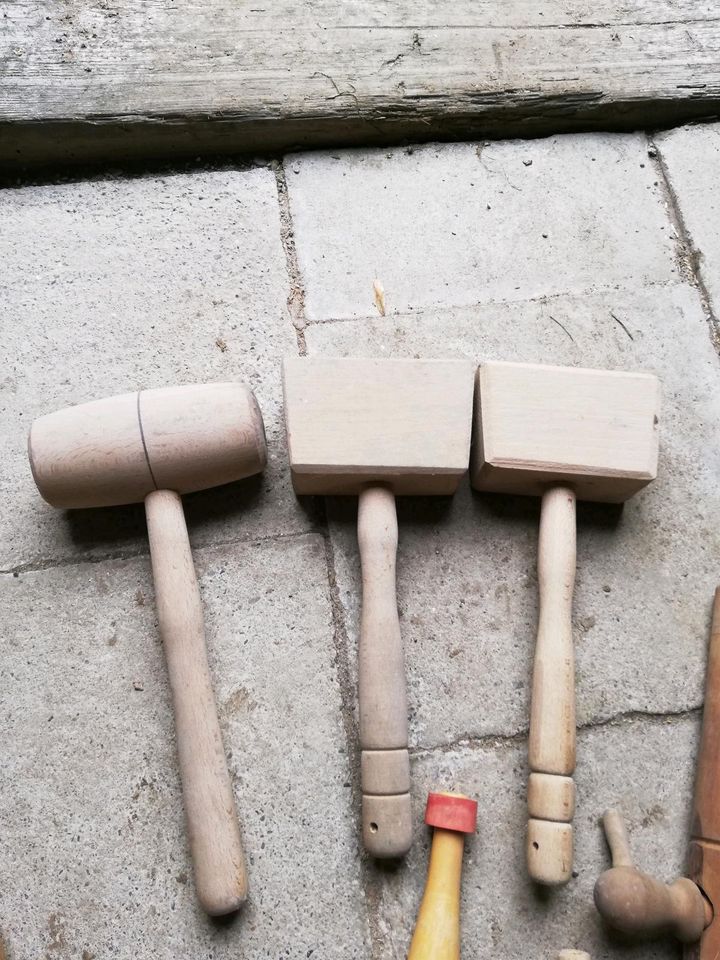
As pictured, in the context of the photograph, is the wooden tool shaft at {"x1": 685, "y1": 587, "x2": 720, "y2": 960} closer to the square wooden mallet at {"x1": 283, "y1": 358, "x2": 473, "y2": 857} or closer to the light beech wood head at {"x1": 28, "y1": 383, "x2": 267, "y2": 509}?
the square wooden mallet at {"x1": 283, "y1": 358, "x2": 473, "y2": 857}

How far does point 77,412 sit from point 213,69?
0.63 meters

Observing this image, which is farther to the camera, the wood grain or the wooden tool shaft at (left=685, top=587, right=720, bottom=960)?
the wood grain

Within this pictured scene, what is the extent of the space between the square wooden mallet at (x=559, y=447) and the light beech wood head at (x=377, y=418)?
0.05 meters

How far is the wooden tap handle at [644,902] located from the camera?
0.90 m

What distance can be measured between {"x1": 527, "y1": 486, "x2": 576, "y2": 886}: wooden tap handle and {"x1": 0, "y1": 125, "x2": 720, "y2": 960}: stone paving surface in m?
0.07

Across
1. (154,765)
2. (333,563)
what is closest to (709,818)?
(333,563)

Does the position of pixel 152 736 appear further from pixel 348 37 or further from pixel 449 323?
pixel 348 37

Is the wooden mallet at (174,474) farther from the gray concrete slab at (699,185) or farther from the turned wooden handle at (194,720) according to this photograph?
the gray concrete slab at (699,185)

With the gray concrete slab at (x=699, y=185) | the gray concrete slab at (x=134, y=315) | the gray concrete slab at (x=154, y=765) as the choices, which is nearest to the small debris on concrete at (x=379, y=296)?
the gray concrete slab at (x=134, y=315)

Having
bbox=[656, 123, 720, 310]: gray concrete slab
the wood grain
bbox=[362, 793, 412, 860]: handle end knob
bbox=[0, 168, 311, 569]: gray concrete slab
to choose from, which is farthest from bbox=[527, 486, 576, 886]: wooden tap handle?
the wood grain

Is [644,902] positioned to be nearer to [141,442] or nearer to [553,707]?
[553,707]

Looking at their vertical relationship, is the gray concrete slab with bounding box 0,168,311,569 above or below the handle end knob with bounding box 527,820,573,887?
above

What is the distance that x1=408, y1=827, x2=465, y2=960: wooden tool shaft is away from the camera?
929 millimetres

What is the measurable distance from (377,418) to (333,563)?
22cm
